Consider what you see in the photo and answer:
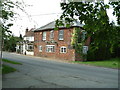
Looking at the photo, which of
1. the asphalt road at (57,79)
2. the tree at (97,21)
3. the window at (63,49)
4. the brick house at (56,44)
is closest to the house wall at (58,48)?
the brick house at (56,44)

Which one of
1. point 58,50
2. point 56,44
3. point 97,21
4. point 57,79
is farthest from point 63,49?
point 97,21

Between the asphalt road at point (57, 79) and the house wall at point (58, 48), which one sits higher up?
the house wall at point (58, 48)

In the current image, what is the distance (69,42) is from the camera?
3009 cm

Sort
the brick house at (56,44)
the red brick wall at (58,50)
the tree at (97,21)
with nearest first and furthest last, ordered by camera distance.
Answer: the tree at (97,21), the red brick wall at (58,50), the brick house at (56,44)

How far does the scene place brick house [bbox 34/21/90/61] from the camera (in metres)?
29.8

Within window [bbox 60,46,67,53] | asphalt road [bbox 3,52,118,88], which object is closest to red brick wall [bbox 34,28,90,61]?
window [bbox 60,46,67,53]

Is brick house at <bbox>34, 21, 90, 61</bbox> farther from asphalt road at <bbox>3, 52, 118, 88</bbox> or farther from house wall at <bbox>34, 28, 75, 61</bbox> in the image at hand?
asphalt road at <bbox>3, 52, 118, 88</bbox>

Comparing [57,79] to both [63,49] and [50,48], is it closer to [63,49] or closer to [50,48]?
[63,49]

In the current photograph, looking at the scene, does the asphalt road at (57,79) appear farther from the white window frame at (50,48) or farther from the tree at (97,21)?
the white window frame at (50,48)

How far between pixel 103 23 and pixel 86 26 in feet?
1.08

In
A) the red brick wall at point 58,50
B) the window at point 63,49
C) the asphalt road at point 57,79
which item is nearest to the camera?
the asphalt road at point 57,79

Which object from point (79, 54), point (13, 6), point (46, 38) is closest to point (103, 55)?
point (79, 54)

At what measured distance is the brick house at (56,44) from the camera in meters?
29.8

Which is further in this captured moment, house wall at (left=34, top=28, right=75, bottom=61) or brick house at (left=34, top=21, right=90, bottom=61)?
brick house at (left=34, top=21, right=90, bottom=61)
